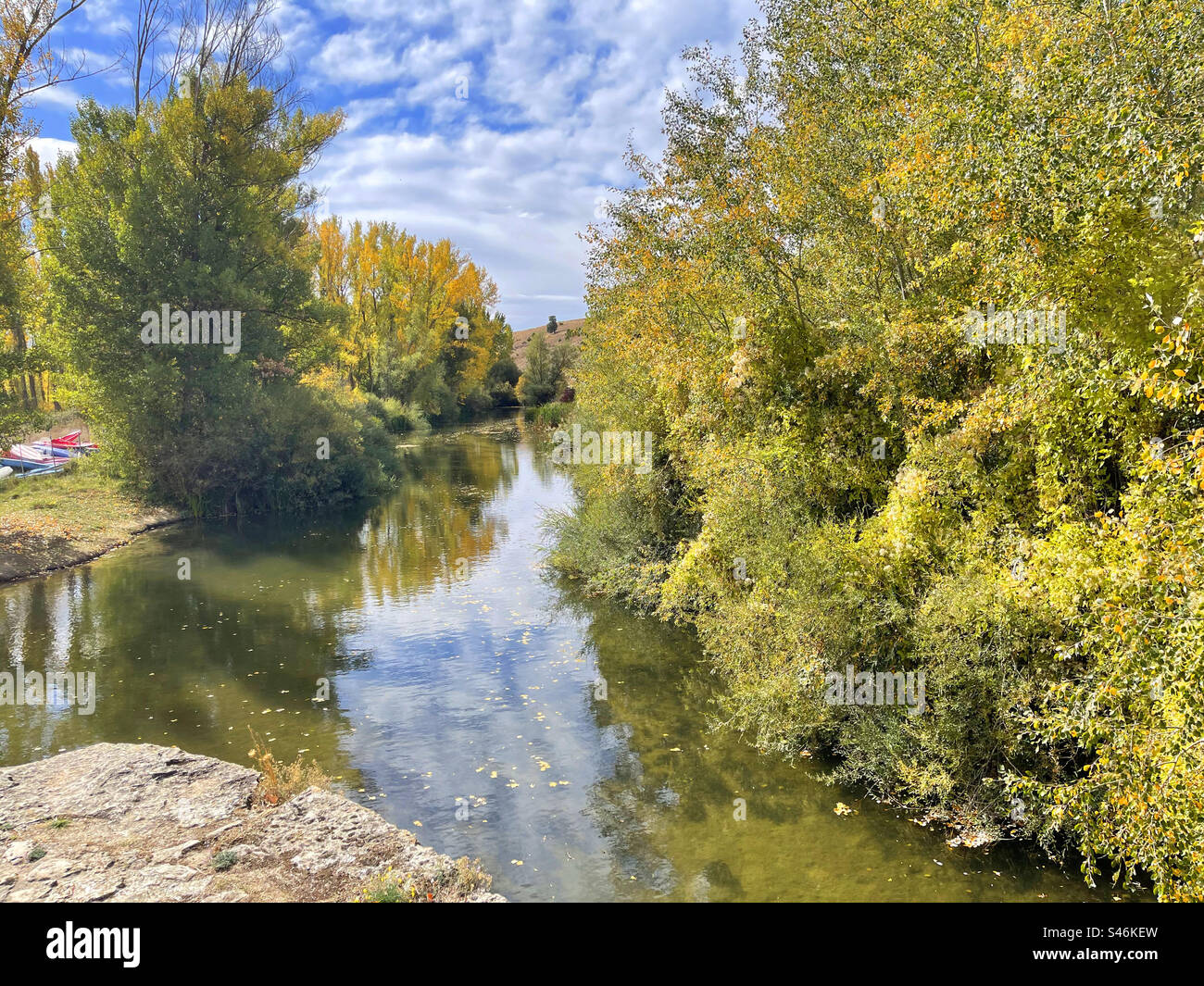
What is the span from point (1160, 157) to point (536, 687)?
32.3ft

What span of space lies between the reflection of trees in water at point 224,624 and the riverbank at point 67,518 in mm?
749

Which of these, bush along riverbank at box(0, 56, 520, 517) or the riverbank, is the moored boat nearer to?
the riverbank

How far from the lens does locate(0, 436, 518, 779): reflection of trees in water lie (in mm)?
10289

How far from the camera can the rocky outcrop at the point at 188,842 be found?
630cm

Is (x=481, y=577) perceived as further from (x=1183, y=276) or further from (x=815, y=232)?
(x=1183, y=276)

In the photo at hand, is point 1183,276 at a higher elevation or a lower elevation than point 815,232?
lower

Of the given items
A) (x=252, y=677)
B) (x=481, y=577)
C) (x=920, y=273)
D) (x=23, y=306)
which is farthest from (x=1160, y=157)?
(x=23, y=306)

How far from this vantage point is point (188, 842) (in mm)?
7129
